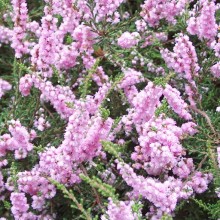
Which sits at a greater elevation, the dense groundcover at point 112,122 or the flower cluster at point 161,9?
the flower cluster at point 161,9

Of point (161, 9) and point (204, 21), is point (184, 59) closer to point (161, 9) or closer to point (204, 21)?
point (204, 21)

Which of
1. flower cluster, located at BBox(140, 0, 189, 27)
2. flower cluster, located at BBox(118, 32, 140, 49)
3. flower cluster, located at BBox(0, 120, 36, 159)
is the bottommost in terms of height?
flower cluster, located at BBox(0, 120, 36, 159)

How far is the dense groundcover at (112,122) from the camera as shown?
2.38m

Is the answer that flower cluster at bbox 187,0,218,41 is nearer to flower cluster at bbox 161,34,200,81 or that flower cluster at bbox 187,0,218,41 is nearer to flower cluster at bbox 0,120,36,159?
flower cluster at bbox 161,34,200,81

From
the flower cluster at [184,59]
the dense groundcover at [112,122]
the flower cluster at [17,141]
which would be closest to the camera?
the dense groundcover at [112,122]

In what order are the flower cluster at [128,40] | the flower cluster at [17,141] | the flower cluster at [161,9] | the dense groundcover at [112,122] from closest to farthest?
1. the dense groundcover at [112,122]
2. the flower cluster at [17,141]
3. the flower cluster at [128,40]
4. the flower cluster at [161,9]

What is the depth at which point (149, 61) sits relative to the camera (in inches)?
122

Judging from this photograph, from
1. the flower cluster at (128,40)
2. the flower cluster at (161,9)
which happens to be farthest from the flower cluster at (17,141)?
the flower cluster at (161,9)

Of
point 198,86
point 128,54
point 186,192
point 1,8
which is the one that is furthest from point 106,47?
point 186,192

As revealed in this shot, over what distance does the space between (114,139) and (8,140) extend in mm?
555

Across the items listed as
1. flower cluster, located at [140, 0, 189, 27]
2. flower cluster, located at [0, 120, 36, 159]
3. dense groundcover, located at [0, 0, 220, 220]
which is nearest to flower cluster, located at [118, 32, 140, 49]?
dense groundcover, located at [0, 0, 220, 220]

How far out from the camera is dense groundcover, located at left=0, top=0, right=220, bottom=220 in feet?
7.79

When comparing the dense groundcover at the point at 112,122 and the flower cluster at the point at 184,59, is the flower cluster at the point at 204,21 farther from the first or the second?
the flower cluster at the point at 184,59

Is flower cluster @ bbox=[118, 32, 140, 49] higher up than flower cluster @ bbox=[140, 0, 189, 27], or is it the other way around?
flower cluster @ bbox=[140, 0, 189, 27]
